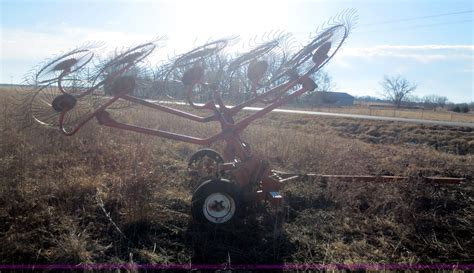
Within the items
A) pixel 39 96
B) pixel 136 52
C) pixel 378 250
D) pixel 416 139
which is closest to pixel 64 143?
pixel 39 96

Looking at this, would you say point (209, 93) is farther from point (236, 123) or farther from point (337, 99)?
point (337, 99)

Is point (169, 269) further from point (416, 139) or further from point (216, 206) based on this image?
point (416, 139)

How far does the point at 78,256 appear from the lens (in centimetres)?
369

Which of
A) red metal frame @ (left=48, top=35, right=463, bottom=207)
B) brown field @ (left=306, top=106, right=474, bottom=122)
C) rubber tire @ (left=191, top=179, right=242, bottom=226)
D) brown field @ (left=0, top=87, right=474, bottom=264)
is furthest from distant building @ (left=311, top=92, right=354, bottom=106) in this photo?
rubber tire @ (left=191, top=179, right=242, bottom=226)

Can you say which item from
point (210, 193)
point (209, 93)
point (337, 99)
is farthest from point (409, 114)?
point (210, 193)

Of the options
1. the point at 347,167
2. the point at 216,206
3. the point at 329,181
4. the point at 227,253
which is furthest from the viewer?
the point at 347,167

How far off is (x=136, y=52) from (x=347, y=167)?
4.04 meters

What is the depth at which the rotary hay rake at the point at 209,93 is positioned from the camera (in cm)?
469

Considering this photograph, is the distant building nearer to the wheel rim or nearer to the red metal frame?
the red metal frame

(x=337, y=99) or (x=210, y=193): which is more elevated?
(x=337, y=99)

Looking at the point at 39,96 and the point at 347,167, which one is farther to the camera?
the point at 347,167

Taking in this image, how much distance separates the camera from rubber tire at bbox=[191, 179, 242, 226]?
449 centimetres

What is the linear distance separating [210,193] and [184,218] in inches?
22.7

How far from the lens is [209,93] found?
602 cm
